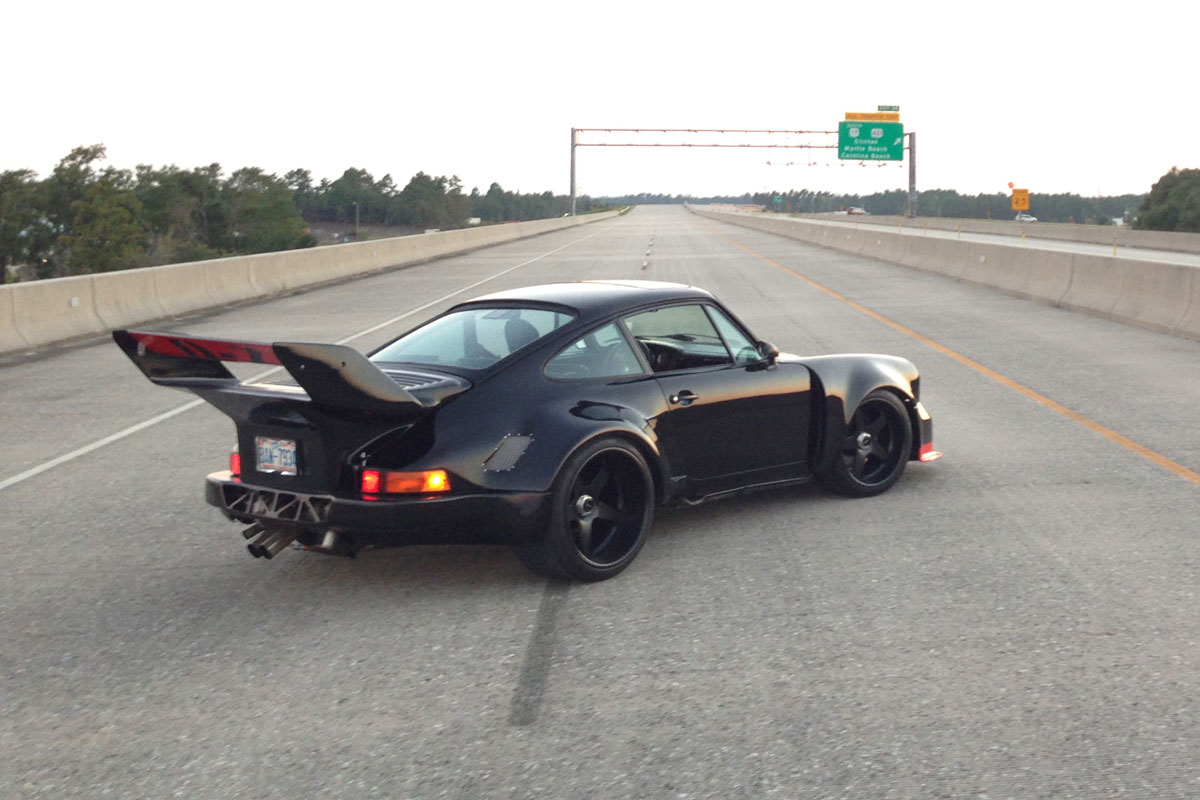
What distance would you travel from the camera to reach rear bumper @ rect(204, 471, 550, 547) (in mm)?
5473

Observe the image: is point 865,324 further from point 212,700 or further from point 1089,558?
→ point 212,700

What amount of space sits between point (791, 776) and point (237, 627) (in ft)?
8.40

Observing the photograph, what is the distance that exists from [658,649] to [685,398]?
1793mm

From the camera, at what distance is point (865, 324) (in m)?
18.4

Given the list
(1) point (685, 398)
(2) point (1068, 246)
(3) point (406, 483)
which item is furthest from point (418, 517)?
(2) point (1068, 246)

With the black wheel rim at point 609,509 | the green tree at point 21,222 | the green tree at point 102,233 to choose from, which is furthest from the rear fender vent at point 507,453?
the green tree at point 21,222

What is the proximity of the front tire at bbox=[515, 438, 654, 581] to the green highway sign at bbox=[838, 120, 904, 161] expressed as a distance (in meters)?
72.6

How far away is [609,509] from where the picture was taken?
609 centimetres

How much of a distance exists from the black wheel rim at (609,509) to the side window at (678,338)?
0.73 meters

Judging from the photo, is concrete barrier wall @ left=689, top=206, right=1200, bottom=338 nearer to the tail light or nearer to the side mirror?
the side mirror

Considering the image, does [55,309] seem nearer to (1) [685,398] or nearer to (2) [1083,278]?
(1) [685,398]

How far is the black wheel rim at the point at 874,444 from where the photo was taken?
7547mm

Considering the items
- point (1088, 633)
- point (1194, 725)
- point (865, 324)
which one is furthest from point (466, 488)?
point (865, 324)

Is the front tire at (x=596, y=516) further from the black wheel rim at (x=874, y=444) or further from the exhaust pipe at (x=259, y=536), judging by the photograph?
the black wheel rim at (x=874, y=444)
